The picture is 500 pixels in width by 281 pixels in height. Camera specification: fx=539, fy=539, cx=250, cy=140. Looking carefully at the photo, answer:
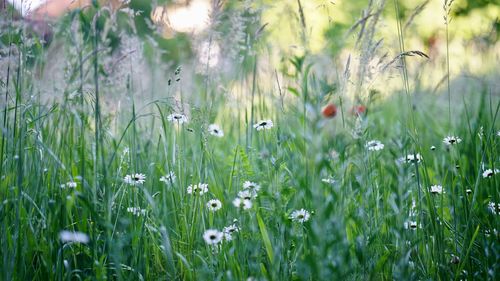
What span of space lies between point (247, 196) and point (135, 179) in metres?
0.36

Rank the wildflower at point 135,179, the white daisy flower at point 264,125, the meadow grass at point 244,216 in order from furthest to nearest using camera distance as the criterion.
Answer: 1. the white daisy flower at point 264,125
2. the wildflower at point 135,179
3. the meadow grass at point 244,216

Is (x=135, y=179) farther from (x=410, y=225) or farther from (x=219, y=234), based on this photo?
(x=410, y=225)

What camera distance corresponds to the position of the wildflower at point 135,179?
63.8 inches

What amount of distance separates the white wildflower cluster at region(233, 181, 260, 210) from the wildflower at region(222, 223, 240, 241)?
8 cm

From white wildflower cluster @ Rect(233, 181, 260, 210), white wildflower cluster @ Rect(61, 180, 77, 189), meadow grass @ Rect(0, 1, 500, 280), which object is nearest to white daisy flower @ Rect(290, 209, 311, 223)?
meadow grass @ Rect(0, 1, 500, 280)

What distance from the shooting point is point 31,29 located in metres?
1.99

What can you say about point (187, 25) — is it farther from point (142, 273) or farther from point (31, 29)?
point (142, 273)

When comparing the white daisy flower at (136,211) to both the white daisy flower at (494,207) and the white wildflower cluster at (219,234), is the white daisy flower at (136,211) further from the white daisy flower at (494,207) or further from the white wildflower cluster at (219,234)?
the white daisy flower at (494,207)

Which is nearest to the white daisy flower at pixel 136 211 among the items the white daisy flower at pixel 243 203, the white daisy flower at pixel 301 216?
the white daisy flower at pixel 243 203

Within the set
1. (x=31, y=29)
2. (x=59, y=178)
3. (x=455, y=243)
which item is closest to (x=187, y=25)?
(x=31, y=29)

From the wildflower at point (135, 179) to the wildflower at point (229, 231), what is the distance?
1.01 ft

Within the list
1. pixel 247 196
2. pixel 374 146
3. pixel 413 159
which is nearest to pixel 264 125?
pixel 374 146

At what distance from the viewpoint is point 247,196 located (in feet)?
5.39

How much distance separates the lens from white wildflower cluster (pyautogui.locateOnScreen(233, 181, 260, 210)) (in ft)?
4.84
